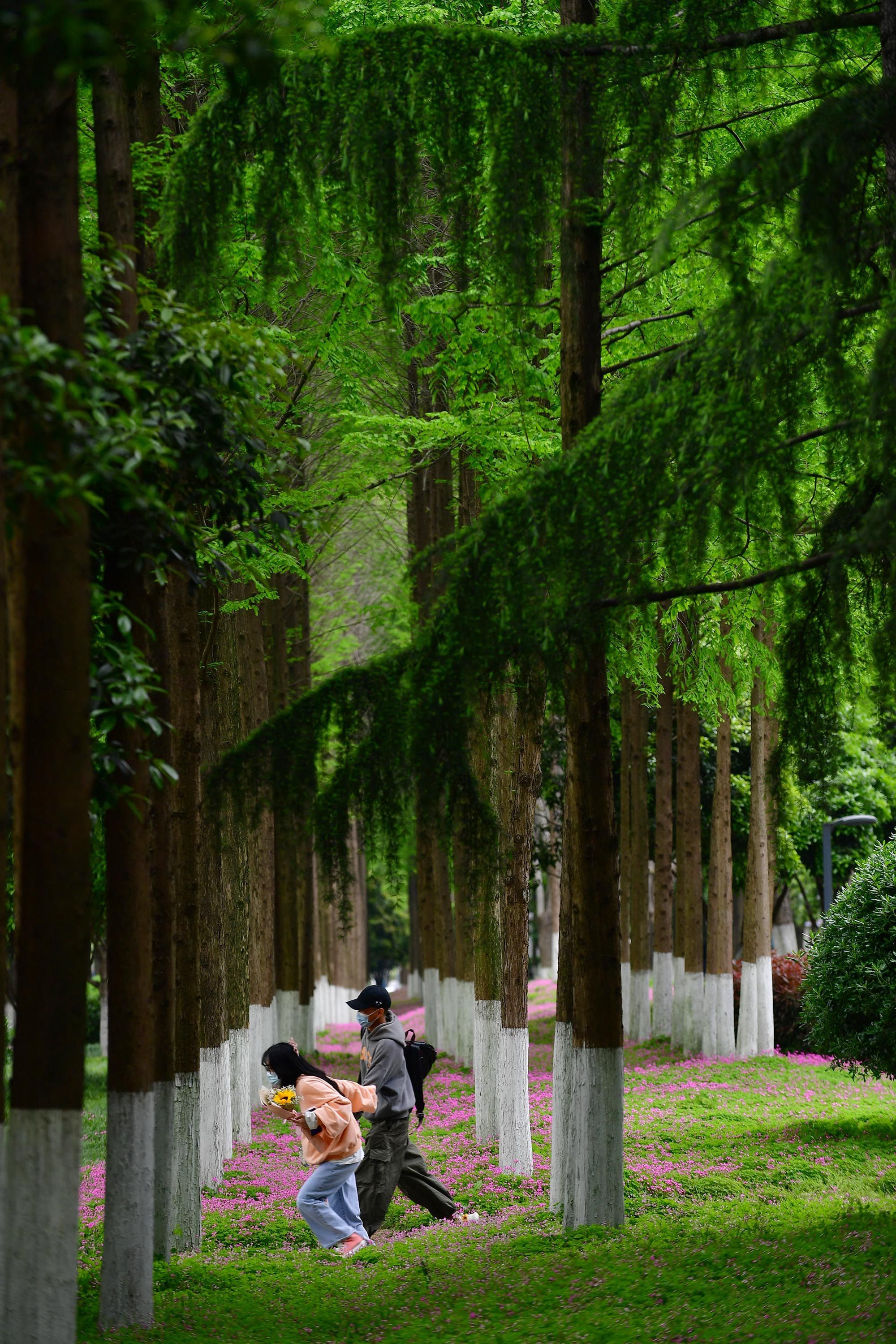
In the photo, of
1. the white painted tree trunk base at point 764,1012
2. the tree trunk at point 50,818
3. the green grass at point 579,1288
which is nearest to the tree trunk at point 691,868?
the white painted tree trunk base at point 764,1012

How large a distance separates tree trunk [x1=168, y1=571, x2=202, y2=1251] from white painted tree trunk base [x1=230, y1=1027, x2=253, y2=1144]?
203 inches

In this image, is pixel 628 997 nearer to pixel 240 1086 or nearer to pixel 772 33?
pixel 240 1086

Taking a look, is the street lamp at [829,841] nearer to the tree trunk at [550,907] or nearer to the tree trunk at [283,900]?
the tree trunk at [550,907]

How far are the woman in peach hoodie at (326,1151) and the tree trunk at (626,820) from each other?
10.8 metres

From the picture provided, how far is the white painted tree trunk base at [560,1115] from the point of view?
9984 millimetres

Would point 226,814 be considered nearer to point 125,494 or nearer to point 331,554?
point 125,494

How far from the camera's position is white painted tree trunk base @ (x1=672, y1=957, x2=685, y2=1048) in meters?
21.2

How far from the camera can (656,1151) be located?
1282 cm

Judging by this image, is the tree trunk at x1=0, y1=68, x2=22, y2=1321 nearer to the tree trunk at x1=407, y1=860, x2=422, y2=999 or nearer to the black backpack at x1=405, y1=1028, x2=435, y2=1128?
the black backpack at x1=405, y1=1028, x2=435, y2=1128

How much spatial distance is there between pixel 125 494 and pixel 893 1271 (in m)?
6.01

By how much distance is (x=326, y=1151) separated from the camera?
9.97 m

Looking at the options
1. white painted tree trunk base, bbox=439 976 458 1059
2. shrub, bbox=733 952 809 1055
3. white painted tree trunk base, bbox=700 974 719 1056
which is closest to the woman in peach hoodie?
white painted tree trunk base, bbox=700 974 719 1056

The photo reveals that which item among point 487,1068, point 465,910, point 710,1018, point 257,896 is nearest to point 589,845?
point 465,910

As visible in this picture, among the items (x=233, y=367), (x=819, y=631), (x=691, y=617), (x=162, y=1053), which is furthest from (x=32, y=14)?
(x=691, y=617)
